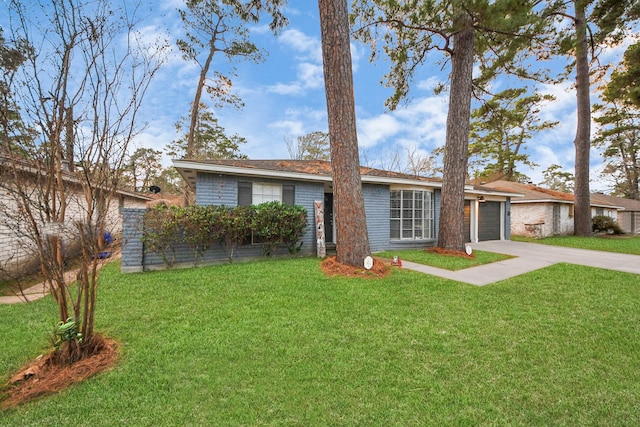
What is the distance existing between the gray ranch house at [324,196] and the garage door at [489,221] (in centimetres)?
9

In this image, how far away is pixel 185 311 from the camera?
347cm

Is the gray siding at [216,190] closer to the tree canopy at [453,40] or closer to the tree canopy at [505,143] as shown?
the tree canopy at [453,40]

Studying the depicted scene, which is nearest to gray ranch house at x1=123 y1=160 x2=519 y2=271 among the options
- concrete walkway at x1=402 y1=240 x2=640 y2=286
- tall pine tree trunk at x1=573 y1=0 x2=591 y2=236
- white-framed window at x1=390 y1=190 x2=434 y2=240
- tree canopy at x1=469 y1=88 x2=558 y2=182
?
white-framed window at x1=390 y1=190 x2=434 y2=240

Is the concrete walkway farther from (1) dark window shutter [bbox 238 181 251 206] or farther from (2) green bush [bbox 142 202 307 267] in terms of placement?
(1) dark window shutter [bbox 238 181 251 206]

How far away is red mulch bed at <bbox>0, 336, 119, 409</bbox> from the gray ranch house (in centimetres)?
390

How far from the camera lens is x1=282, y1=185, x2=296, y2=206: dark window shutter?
7.45m

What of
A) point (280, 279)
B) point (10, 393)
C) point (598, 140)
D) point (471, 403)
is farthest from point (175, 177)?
point (598, 140)

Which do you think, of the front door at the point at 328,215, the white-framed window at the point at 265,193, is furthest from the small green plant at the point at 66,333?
the front door at the point at 328,215

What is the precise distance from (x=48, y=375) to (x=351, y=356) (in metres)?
2.60

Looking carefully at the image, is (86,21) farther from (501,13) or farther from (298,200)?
(501,13)

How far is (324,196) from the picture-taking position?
883cm

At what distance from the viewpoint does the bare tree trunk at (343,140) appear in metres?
5.62

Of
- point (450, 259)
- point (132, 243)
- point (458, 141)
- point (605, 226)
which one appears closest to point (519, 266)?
point (450, 259)

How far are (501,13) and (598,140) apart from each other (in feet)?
73.4
